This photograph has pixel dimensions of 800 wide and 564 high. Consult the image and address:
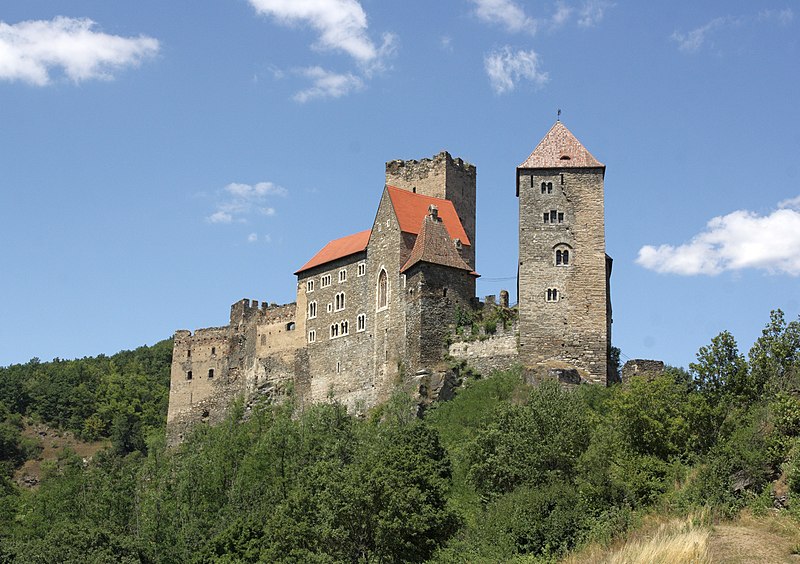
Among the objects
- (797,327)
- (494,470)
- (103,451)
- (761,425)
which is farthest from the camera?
(103,451)

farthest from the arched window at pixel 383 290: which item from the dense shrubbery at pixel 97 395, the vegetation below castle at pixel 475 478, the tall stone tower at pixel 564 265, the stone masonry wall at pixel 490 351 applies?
the dense shrubbery at pixel 97 395

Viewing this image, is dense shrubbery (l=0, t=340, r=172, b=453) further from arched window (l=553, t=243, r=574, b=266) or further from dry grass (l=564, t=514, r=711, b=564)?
dry grass (l=564, t=514, r=711, b=564)

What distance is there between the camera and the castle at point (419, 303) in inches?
2552

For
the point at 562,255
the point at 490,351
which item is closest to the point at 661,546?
the point at 562,255

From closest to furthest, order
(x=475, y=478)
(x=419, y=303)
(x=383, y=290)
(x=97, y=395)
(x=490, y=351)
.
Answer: (x=475, y=478), (x=490, y=351), (x=419, y=303), (x=383, y=290), (x=97, y=395)

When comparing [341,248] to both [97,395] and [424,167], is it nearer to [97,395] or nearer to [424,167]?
[424,167]

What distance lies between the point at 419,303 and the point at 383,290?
5.02m

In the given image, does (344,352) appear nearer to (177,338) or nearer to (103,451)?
(177,338)

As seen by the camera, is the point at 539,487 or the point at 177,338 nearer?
the point at 539,487

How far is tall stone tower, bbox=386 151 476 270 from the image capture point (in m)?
78.1

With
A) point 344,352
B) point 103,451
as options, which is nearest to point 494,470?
point 344,352

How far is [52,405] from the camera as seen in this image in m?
129

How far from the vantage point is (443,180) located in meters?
78.3

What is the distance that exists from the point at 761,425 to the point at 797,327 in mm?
5663
